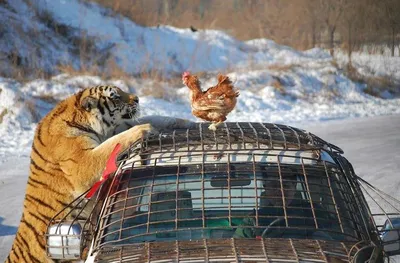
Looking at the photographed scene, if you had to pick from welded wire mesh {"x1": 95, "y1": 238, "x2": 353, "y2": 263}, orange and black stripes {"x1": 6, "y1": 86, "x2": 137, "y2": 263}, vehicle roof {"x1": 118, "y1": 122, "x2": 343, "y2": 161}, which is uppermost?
vehicle roof {"x1": 118, "y1": 122, "x2": 343, "y2": 161}

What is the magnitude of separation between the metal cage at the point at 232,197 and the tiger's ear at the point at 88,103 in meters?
1.96

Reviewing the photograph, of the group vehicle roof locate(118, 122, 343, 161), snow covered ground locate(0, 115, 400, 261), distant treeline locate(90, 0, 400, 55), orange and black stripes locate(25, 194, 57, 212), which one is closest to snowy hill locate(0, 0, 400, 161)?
distant treeline locate(90, 0, 400, 55)

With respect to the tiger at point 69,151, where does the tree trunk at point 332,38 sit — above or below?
below

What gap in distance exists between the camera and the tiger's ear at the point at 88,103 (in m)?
5.66

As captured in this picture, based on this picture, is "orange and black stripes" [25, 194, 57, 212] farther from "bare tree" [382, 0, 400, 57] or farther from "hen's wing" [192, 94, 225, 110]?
"bare tree" [382, 0, 400, 57]

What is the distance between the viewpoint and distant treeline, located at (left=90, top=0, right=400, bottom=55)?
25502 millimetres

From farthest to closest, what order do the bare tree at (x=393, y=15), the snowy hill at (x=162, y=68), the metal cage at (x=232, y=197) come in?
the bare tree at (x=393, y=15)
the snowy hill at (x=162, y=68)
the metal cage at (x=232, y=197)

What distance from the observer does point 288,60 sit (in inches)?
1048

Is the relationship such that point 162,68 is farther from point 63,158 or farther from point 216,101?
point 216,101

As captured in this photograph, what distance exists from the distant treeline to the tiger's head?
66.1ft

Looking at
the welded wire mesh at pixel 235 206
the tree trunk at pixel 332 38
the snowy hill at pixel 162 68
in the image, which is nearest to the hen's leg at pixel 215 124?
the welded wire mesh at pixel 235 206

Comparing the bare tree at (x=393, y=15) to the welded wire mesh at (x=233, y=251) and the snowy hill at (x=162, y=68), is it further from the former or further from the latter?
the welded wire mesh at (x=233, y=251)

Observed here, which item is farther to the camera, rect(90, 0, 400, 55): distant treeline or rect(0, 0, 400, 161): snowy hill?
rect(90, 0, 400, 55): distant treeline

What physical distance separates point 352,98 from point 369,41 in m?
4.85
